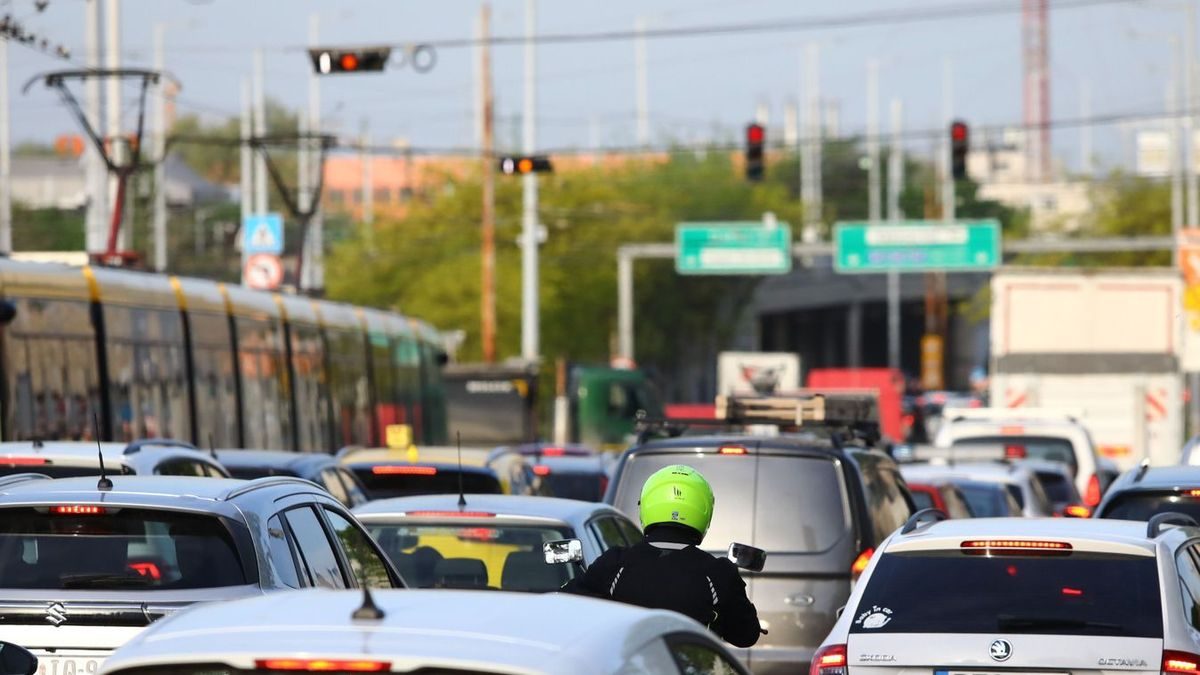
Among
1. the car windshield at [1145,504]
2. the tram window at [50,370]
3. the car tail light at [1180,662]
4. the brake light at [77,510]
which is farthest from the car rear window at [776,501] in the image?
the tram window at [50,370]

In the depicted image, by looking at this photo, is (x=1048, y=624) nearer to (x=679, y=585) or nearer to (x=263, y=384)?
(x=679, y=585)

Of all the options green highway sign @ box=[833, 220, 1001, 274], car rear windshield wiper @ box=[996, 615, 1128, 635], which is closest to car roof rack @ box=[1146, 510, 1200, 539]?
car rear windshield wiper @ box=[996, 615, 1128, 635]

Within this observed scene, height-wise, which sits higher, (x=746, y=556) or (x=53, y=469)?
(x=746, y=556)

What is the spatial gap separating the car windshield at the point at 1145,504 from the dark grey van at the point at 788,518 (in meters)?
1.29

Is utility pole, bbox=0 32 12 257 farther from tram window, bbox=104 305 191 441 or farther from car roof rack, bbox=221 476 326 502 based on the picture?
car roof rack, bbox=221 476 326 502

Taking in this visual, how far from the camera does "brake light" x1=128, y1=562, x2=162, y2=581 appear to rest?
788cm

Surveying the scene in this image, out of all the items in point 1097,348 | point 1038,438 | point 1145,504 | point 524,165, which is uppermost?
point 524,165

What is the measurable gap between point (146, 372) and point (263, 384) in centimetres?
500

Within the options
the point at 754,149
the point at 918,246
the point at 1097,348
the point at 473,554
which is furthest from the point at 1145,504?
the point at 918,246

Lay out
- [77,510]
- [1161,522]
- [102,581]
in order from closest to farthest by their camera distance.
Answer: [102,581] < [77,510] < [1161,522]

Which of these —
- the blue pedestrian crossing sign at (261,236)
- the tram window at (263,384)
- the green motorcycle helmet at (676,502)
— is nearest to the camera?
the green motorcycle helmet at (676,502)

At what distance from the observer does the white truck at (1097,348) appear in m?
33.6

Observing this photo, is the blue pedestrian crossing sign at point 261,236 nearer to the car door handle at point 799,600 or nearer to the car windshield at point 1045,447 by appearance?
the car windshield at point 1045,447

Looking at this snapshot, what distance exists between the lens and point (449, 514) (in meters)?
10.7
